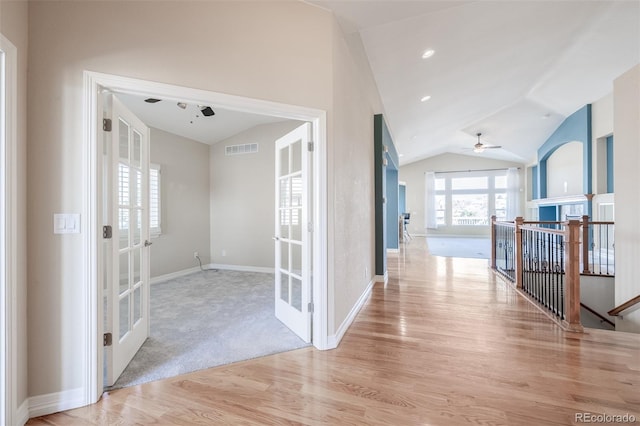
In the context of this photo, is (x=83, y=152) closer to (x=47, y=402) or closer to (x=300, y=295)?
(x=47, y=402)

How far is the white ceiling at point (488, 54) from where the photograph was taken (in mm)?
2682

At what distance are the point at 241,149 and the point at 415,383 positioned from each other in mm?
4813

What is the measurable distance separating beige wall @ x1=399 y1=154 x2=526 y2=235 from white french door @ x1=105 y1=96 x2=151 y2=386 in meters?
11.5

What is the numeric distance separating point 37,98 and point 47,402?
1717 mm

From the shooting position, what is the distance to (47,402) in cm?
155

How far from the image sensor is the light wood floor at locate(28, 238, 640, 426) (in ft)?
5.02

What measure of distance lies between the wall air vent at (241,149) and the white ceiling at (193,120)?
0.24 m

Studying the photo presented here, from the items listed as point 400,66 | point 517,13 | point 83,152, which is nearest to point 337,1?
point 400,66

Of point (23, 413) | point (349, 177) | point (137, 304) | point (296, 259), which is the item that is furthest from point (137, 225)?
point (349, 177)

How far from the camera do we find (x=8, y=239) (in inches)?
53.6

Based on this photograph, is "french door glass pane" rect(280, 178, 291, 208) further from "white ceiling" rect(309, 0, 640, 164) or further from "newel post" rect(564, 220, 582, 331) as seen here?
"newel post" rect(564, 220, 582, 331)

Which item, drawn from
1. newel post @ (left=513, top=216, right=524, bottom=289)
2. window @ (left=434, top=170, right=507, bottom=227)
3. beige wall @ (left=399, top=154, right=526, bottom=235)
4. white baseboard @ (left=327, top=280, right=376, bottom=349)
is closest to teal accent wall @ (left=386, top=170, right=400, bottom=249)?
newel post @ (left=513, top=216, right=524, bottom=289)

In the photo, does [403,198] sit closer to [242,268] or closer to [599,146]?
[599,146]

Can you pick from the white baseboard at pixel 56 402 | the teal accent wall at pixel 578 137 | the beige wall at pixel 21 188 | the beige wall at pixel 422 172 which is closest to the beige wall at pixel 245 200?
the white baseboard at pixel 56 402
